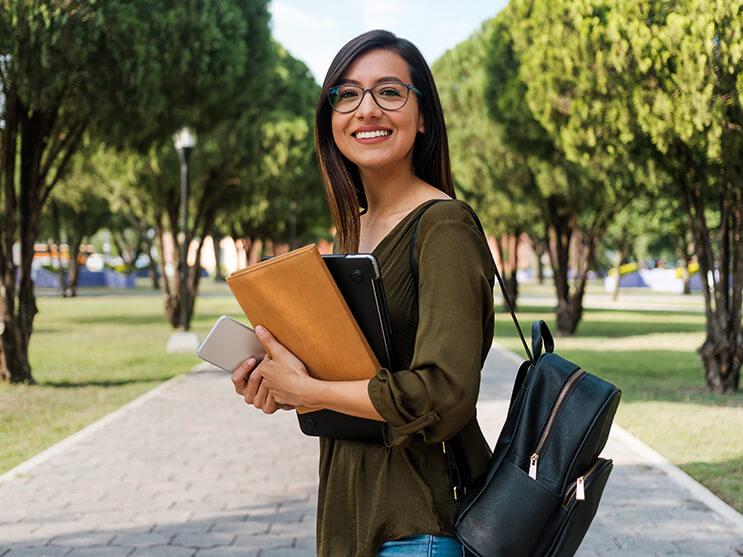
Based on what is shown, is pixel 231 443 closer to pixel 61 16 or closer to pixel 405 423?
pixel 61 16

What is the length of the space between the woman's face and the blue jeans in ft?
2.46

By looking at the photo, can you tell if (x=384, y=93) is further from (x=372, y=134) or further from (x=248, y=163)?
(x=248, y=163)

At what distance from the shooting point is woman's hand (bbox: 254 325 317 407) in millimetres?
1678

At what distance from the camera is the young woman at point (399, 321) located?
1532mm

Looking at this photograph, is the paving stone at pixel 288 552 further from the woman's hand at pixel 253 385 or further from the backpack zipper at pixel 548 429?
the backpack zipper at pixel 548 429

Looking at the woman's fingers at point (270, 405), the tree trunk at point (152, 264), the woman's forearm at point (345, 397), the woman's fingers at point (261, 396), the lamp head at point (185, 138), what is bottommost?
the tree trunk at point (152, 264)

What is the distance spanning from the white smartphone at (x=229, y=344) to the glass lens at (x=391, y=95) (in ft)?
1.77

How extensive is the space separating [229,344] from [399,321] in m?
0.35

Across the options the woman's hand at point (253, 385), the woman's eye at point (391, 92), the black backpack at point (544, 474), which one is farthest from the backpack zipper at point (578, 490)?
the woman's eye at point (391, 92)

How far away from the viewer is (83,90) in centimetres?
1170

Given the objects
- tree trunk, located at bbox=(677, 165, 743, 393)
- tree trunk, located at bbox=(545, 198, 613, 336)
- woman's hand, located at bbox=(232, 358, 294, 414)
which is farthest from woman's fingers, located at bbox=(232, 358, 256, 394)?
tree trunk, located at bbox=(545, 198, 613, 336)

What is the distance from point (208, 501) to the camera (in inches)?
242

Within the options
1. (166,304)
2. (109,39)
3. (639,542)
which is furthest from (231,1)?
(639,542)

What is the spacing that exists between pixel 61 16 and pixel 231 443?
5620 mm
